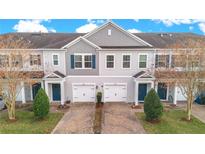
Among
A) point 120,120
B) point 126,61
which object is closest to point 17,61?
point 120,120

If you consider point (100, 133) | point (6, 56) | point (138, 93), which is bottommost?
point (100, 133)

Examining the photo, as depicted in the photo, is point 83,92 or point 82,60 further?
point 83,92

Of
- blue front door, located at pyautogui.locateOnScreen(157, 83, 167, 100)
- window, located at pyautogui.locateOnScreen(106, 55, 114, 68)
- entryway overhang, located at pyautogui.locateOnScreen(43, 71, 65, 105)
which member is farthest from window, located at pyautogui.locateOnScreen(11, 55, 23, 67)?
blue front door, located at pyautogui.locateOnScreen(157, 83, 167, 100)

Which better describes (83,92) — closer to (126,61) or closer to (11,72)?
(126,61)

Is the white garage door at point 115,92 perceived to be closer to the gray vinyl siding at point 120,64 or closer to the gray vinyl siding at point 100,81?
the gray vinyl siding at point 100,81

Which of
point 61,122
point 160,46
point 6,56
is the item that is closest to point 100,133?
point 61,122

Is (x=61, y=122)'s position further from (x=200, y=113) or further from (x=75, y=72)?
(x=200, y=113)
